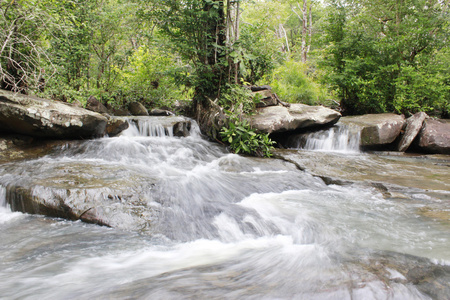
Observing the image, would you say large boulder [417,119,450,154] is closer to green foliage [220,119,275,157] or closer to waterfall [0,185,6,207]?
green foliage [220,119,275,157]

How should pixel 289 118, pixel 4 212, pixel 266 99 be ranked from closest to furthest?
pixel 4 212 < pixel 289 118 < pixel 266 99

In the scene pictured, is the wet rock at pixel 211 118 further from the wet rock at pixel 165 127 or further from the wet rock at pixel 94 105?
the wet rock at pixel 94 105

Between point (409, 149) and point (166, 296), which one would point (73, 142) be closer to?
point (166, 296)

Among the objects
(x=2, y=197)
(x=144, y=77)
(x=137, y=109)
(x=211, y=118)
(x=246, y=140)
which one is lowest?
(x=2, y=197)

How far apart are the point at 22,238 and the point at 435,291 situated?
3.84 m

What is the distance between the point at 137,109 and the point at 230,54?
19.8 ft

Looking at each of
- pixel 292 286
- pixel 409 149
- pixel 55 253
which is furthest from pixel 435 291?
pixel 409 149

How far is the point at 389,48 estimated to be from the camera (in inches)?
367

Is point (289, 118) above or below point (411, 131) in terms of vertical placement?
above

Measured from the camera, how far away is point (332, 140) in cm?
850

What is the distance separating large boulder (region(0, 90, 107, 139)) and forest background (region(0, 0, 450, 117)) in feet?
4.71

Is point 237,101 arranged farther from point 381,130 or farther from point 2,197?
point 2,197

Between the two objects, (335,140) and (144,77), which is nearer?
(335,140)

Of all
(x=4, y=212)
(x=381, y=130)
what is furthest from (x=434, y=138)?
(x=4, y=212)
